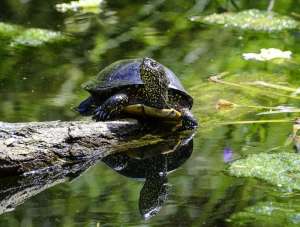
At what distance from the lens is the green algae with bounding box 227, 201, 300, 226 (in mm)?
2481

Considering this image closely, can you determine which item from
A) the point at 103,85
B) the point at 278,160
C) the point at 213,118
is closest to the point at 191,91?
the point at 213,118

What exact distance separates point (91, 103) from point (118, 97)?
28 cm

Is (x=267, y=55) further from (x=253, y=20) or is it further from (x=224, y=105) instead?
(x=253, y=20)

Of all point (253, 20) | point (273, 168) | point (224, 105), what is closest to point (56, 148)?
point (273, 168)

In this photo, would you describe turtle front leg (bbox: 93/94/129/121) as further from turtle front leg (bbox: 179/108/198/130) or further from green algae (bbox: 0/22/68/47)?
green algae (bbox: 0/22/68/47)

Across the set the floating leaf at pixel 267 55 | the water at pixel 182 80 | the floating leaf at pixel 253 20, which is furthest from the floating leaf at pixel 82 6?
the floating leaf at pixel 267 55

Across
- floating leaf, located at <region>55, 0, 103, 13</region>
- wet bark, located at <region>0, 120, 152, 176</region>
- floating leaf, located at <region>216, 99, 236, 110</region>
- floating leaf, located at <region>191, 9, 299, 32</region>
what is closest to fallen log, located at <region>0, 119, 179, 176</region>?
wet bark, located at <region>0, 120, 152, 176</region>

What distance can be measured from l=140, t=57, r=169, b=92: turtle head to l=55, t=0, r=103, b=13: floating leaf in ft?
9.14

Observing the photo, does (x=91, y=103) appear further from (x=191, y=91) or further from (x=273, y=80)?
(x=273, y=80)

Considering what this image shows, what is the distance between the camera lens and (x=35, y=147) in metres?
2.99

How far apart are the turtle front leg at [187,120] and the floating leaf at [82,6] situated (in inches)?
111

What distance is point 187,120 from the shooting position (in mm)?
3484

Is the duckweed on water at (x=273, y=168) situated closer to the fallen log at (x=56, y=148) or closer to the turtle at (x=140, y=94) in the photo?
the fallen log at (x=56, y=148)

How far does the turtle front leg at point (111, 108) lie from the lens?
3.39 meters
